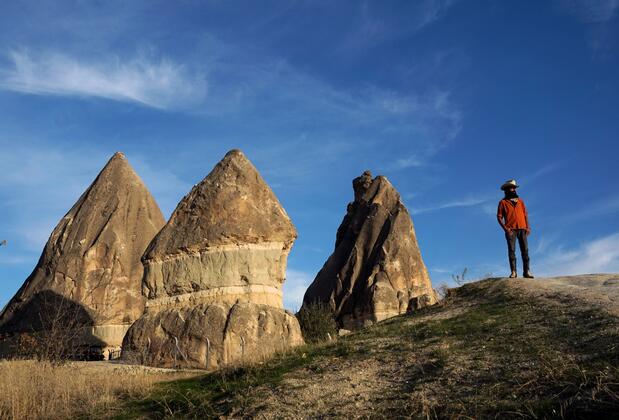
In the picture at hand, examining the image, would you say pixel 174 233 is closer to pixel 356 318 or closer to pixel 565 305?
pixel 565 305

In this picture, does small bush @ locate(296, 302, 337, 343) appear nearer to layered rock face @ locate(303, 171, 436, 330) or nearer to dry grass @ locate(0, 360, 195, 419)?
layered rock face @ locate(303, 171, 436, 330)

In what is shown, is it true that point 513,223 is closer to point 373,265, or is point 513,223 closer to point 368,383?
point 368,383

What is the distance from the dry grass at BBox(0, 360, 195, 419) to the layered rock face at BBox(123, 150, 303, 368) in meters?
1.45

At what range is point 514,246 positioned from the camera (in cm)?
1093

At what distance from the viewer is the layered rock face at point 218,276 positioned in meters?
11.3

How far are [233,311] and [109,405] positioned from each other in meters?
3.65

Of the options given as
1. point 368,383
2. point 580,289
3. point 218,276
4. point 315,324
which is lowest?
point 368,383

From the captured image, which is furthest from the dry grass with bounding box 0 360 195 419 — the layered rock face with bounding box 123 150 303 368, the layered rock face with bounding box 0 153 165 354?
the layered rock face with bounding box 0 153 165 354

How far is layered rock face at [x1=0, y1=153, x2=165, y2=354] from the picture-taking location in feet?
67.8

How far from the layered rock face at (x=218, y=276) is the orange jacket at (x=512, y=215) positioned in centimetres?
383

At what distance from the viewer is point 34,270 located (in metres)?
22.1

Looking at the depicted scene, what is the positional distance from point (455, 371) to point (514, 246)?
461 cm

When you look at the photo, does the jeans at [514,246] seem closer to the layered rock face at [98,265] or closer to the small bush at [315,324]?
the small bush at [315,324]

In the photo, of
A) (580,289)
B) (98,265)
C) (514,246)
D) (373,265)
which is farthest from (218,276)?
(373,265)
